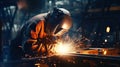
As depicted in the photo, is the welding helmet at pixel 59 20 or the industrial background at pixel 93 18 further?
the industrial background at pixel 93 18

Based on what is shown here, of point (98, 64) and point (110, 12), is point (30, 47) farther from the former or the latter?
point (110, 12)

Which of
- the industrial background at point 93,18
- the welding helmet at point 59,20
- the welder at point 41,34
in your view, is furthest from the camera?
the industrial background at point 93,18

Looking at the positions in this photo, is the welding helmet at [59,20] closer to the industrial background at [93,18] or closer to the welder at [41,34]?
the welder at [41,34]

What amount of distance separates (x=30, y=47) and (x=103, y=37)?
10239 millimetres

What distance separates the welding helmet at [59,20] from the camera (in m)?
5.97

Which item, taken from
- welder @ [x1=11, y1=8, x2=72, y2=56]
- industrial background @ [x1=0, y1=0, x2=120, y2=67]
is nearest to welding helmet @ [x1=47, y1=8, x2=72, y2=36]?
welder @ [x1=11, y1=8, x2=72, y2=56]

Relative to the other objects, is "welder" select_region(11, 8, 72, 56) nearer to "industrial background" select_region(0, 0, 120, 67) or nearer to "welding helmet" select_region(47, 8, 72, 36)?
"welding helmet" select_region(47, 8, 72, 36)

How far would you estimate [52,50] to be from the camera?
261 inches

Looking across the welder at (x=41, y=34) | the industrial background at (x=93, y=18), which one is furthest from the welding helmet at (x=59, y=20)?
the industrial background at (x=93, y=18)

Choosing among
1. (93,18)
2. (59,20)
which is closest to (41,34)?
(59,20)

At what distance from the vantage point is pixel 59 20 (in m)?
5.99

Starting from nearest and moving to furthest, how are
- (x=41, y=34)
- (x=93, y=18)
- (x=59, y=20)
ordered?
(x=59, y=20)
(x=41, y=34)
(x=93, y=18)

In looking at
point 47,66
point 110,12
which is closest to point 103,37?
point 110,12

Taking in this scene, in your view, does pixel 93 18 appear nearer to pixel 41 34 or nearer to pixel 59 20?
pixel 41 34
